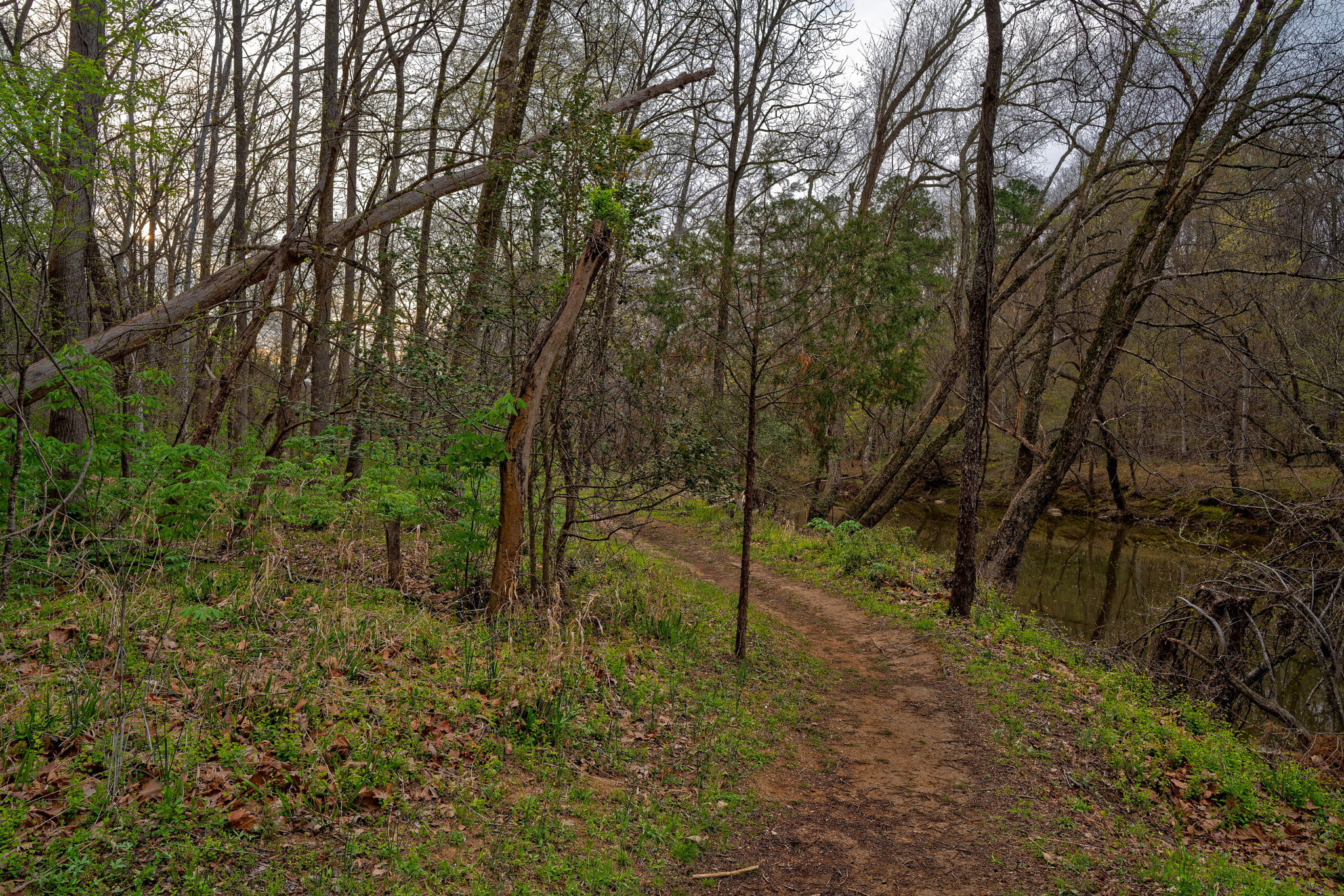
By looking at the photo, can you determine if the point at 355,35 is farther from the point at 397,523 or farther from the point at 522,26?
the point at 397,523

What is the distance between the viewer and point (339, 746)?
386 centimetres

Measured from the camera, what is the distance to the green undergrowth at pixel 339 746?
9.84ft

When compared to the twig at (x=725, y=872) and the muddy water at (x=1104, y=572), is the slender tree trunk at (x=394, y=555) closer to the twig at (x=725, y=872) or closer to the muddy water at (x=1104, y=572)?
the twig at (x=725, y=872)

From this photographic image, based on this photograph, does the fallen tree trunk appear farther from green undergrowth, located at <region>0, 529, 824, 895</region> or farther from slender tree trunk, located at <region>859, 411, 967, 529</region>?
slender tree trunk, located at <region>859, 411, 967, 529</region>

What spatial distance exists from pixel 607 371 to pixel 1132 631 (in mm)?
9587

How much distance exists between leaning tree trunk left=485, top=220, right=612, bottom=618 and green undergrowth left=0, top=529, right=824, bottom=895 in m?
0.47

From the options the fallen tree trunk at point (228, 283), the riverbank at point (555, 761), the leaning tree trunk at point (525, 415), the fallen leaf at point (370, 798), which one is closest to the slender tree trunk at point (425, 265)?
the fallen tree trunk at point (228, 283)

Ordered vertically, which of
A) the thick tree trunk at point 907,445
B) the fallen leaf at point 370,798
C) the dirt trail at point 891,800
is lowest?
the dirt trail at point 891,800

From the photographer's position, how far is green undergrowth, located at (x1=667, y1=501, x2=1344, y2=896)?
4559 millimetres

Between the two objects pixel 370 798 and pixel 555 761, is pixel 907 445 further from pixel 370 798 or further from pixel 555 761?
pixel 370 798

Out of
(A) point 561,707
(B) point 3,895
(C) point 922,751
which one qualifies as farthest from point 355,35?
(C) point 922,751

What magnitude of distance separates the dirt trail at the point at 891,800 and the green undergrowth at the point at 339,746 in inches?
13.8

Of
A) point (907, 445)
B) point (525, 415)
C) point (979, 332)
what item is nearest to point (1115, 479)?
point (907, 445)

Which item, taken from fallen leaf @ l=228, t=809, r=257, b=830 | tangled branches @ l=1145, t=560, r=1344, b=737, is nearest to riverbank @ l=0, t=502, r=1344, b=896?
fallen leaf @ l=228, t=809, r=257, b=830
